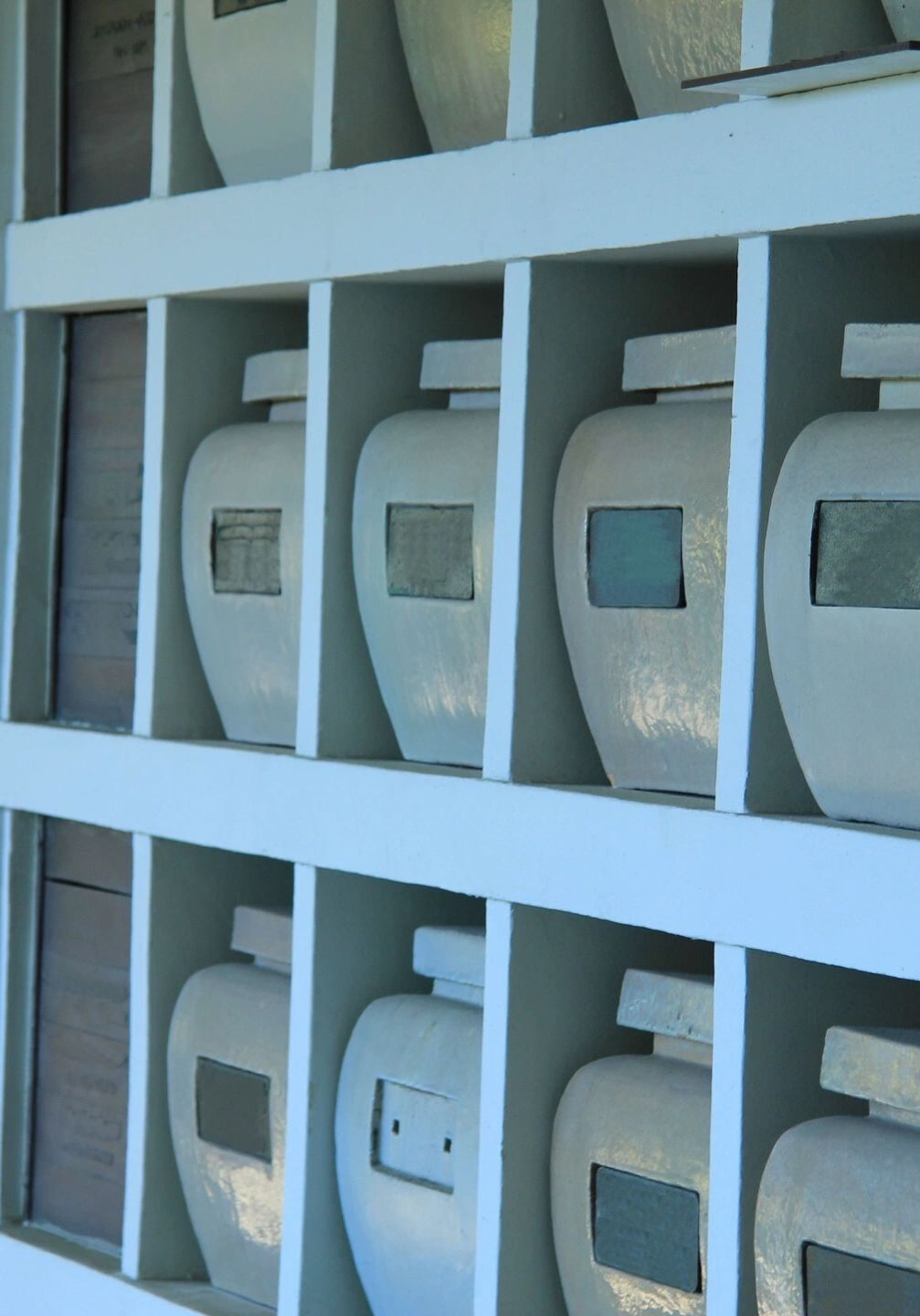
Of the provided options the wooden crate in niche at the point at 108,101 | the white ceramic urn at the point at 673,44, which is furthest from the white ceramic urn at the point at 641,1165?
the wooden crate in niche at the point at 108,101

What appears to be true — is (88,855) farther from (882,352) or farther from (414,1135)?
(882,352)

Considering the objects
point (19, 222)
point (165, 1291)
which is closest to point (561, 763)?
point (165, 1291)

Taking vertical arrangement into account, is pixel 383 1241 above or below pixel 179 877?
below

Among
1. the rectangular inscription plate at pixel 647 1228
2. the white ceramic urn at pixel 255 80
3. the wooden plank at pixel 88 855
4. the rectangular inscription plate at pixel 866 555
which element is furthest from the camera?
the wooden plank at pixel 88 855

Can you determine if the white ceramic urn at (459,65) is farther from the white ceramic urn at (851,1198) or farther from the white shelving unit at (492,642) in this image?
the white ceramic urn at (851,1198)

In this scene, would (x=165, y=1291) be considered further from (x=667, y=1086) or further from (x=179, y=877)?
(x=667, y=1086)

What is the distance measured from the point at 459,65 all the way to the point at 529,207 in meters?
0.16

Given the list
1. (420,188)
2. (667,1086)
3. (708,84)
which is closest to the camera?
(708,84)

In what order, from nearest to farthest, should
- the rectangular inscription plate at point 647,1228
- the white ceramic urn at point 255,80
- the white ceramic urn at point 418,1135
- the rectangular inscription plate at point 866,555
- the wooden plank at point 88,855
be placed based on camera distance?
the rectangular inscription plate at point 866,555
the rectangular inscription plate at point 647,1228
the white ceramic urn at point 418,1135
the white ceramic urn at point 255,80
the wooden plank at point 88,855

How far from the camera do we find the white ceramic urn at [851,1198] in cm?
100

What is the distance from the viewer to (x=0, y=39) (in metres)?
1.67

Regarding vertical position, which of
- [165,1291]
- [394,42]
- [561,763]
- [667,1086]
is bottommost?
[165,1291]

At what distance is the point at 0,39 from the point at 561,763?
2.73 ft

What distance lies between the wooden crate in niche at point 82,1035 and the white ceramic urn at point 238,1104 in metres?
0.13
